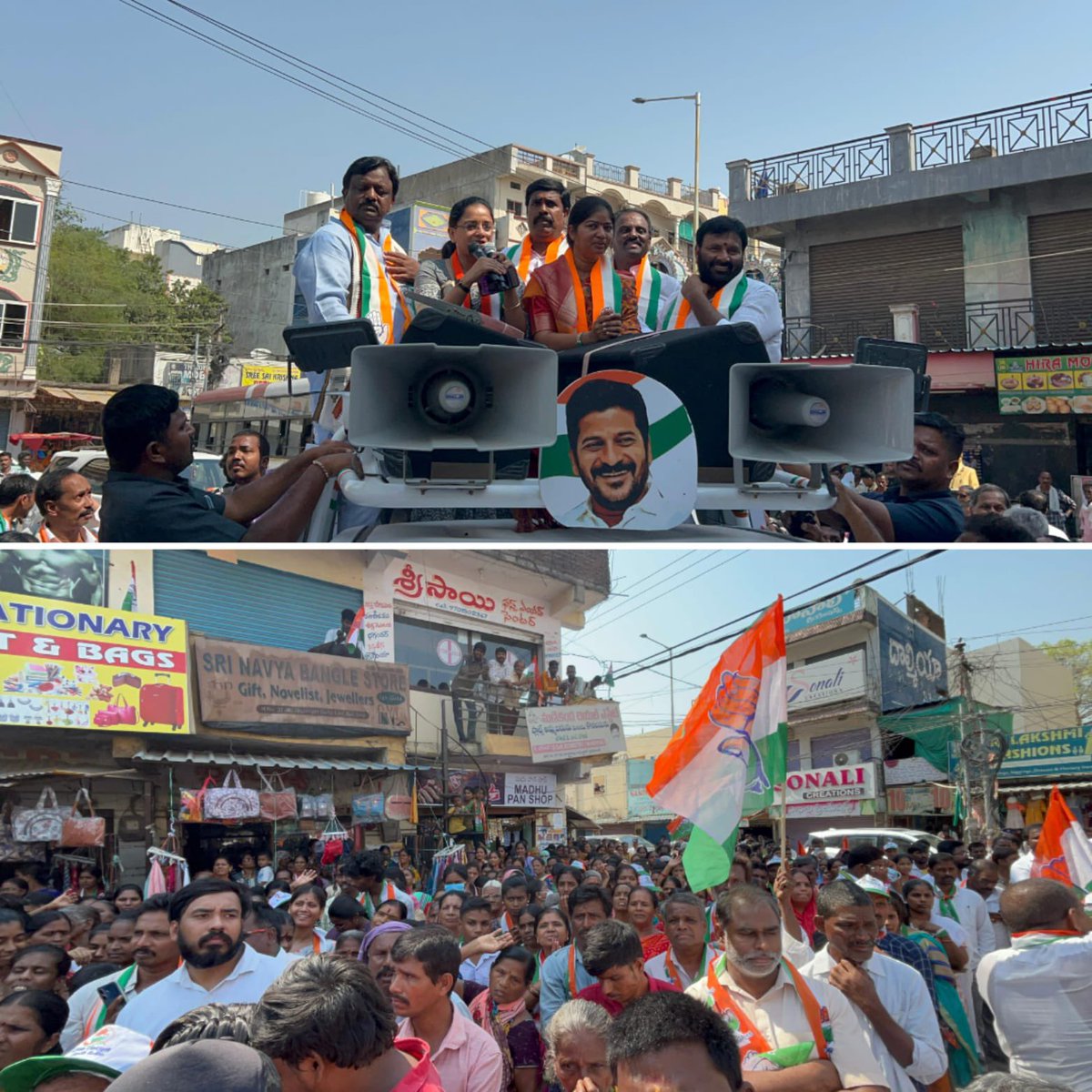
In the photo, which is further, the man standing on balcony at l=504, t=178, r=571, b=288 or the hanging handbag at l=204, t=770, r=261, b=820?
the hanging handbag at l=204, t=770, r=261, b=820

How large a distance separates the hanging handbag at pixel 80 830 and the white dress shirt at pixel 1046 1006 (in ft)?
28.7

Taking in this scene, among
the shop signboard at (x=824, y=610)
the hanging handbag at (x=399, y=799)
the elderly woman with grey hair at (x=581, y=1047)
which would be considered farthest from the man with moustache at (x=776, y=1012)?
the hanging handbag at (x=399, y=799)

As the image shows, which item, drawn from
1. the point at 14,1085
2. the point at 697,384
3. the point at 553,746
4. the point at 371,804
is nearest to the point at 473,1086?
the point at 14,1085

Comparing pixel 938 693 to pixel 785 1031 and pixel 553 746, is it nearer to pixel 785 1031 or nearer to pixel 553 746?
pixel 553 746

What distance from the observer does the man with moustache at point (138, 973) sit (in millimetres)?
4027

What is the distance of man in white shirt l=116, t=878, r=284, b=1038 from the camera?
375 centimetres

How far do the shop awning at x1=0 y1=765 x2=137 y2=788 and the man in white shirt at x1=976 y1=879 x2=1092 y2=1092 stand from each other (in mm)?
8441

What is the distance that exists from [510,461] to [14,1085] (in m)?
2.10

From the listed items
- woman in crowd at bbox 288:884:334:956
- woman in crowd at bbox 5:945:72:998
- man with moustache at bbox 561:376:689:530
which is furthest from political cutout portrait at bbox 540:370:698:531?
woman in crowd at bbox 288:884:334:956

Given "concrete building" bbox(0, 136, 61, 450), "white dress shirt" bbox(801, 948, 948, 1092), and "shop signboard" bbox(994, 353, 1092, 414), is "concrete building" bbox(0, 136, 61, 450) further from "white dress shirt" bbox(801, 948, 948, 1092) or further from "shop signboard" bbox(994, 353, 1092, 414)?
"white dress shirt" bbox(801, 948, 948, 1092)

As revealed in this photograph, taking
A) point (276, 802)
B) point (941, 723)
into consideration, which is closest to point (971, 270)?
point (941, 723)

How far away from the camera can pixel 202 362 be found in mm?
38281

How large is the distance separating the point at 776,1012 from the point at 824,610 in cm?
243

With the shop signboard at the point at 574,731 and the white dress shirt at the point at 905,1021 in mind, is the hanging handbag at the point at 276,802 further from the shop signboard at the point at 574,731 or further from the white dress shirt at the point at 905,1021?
the white dress shirt at the point at 905,1021
